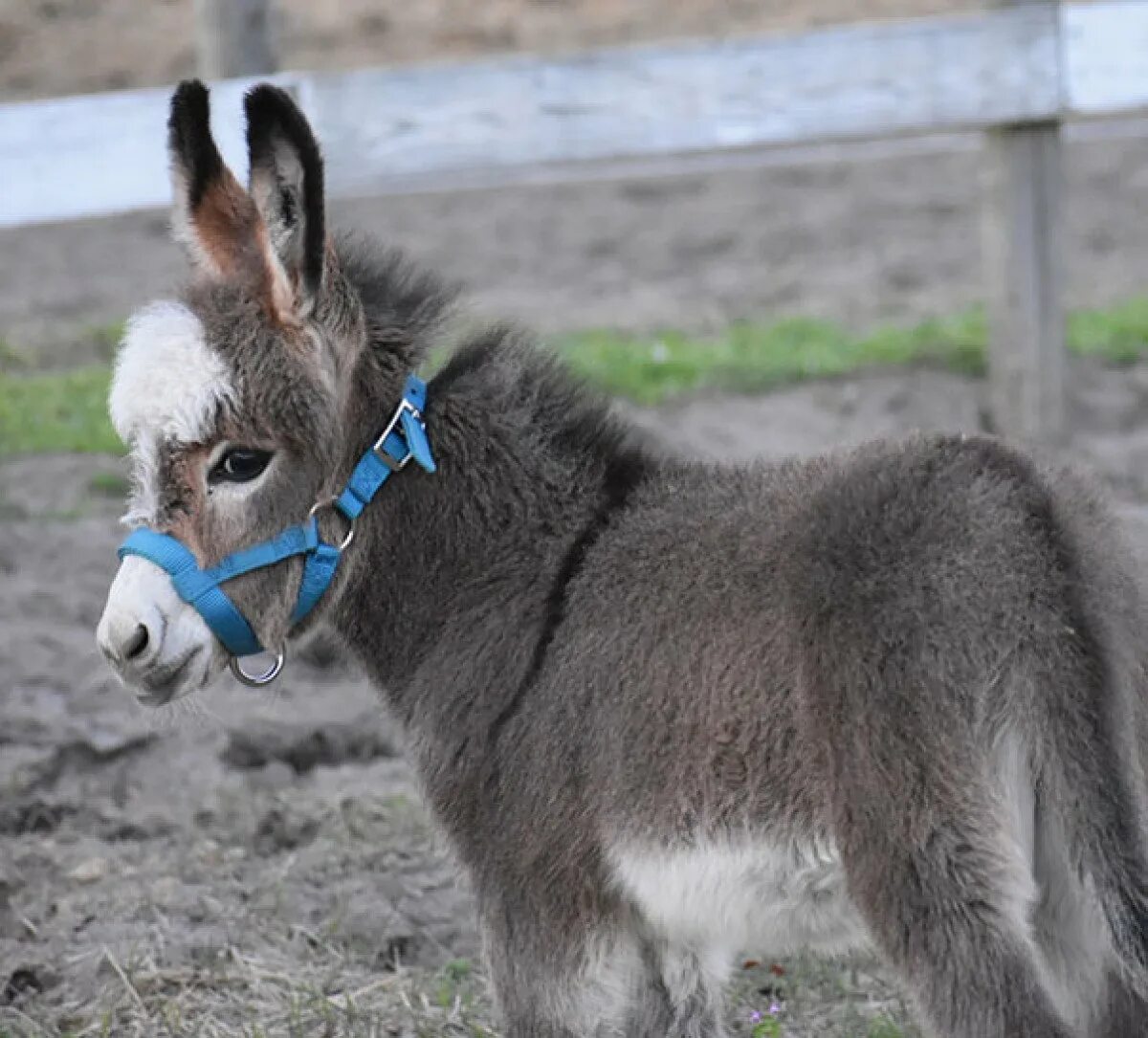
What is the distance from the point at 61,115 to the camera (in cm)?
666

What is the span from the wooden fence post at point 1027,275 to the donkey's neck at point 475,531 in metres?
3.93

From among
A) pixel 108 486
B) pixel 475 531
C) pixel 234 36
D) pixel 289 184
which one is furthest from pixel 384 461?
pixel 234 36

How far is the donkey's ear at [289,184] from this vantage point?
324 cm

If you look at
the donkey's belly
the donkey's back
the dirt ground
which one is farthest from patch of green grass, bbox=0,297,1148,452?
the donkey's belly

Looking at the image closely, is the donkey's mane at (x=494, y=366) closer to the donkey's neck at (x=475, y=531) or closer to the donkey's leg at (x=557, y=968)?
the donkey's neck at (x=475, y=531)

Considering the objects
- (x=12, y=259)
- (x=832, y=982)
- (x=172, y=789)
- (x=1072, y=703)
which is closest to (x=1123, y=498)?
(x=832, y=982)

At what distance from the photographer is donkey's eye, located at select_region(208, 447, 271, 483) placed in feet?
11.0

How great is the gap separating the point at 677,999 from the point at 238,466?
4.24ft

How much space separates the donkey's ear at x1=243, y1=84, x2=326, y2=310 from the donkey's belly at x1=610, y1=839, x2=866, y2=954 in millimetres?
1200

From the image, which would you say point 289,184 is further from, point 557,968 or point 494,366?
point 557,968

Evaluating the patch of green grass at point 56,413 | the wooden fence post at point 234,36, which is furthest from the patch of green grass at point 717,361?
the wooden fence post at point 234,36

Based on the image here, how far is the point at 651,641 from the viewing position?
3.20 metres

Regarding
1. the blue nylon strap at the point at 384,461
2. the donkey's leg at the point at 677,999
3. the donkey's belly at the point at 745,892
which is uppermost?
the blue nylon strap at the point at 384,461

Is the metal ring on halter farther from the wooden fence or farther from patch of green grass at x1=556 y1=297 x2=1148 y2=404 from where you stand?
patch of green grass at x1=556 y1=297 x2=1148 y2=404
